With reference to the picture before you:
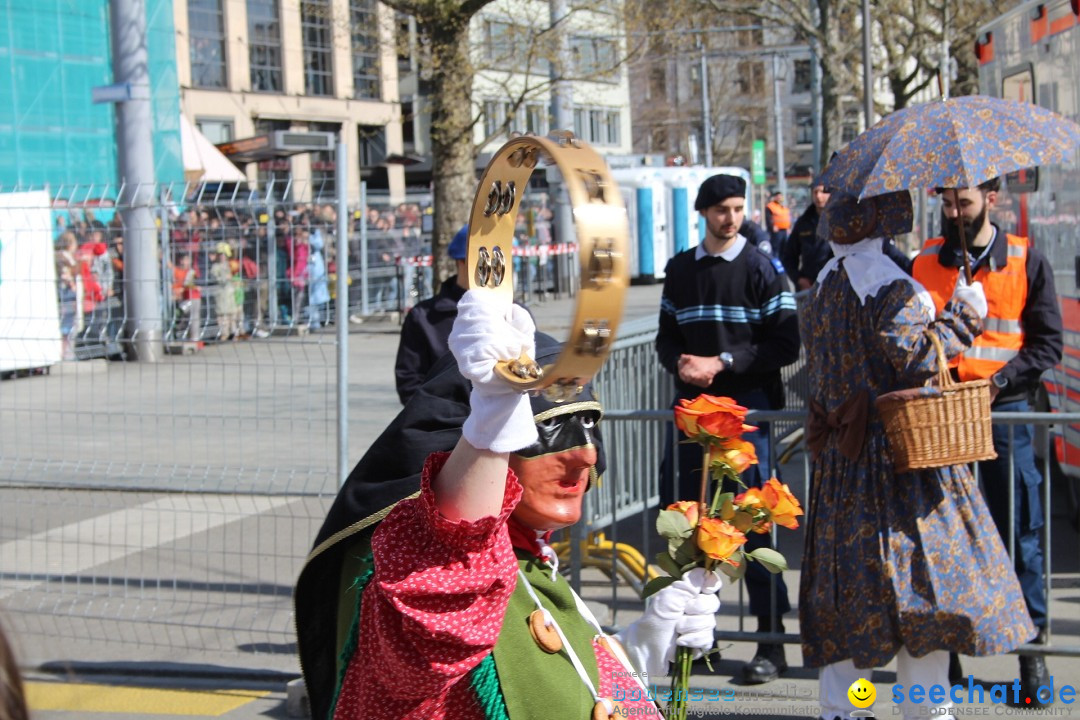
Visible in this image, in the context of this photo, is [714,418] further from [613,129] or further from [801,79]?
[801,79]

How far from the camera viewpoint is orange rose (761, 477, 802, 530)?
299 centimetres

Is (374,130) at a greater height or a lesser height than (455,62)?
greater

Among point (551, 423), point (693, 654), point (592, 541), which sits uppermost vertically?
point (551, 423)

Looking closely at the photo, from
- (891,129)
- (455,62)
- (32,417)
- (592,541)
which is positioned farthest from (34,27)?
(891,129)

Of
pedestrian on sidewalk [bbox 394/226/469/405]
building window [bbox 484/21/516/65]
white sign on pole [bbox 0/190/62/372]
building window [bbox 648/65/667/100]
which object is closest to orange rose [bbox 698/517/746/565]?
pedestrian on sidewalk [bbox 394/226/469/405]

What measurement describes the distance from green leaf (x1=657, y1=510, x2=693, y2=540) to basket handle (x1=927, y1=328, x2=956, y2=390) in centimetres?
143

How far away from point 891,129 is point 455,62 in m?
9.16

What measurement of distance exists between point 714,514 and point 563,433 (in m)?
0.70

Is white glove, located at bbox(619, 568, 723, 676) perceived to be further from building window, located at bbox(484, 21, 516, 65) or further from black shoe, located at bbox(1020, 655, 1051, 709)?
building window, located at bbox(484, 21, 516, 65)

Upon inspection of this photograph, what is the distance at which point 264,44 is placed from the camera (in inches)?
1447

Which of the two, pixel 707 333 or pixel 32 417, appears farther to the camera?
pixel 32 417

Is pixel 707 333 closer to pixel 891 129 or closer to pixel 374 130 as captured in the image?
pixel 891 129

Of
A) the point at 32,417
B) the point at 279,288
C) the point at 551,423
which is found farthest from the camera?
the point at 32,417

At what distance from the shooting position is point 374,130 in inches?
1630
